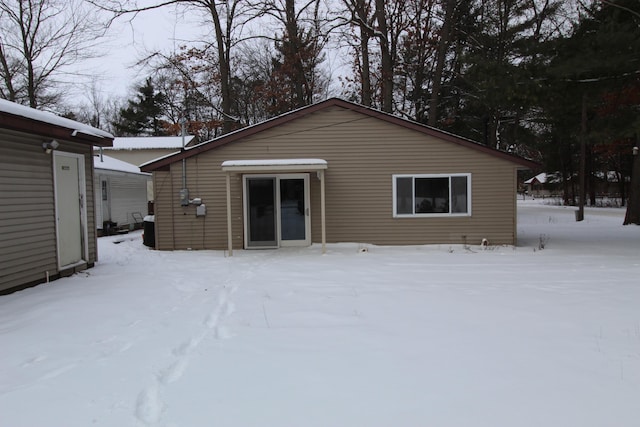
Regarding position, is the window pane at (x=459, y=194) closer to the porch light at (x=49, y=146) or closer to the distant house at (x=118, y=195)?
the porch light at (x=49, y=146)

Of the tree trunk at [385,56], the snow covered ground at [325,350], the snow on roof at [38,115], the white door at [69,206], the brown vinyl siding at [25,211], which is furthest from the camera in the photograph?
the tree trunk at [385,56]

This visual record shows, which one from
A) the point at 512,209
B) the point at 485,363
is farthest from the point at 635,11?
the point at 485,363

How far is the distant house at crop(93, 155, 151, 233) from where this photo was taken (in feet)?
54.7

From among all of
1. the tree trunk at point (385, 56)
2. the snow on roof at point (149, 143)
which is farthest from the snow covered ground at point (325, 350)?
the snow on roof at point (149, 143)

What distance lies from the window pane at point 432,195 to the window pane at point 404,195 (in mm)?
157

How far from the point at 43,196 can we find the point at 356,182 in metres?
6.98

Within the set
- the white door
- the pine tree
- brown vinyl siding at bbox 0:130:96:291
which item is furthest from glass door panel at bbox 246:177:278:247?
the pine tree

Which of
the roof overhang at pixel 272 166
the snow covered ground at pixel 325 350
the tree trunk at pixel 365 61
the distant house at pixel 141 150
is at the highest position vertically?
the tree trunk at pixel 365 61

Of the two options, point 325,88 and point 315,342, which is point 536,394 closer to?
point 315,342

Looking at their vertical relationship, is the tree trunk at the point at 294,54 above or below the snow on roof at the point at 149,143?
above

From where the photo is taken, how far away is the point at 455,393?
3393 millimetres

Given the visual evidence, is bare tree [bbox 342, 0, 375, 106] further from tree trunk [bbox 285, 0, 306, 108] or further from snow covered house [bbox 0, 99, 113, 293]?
snow covered house [bbox 0, 99, 113, 293]

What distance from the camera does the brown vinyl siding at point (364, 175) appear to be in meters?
11.8

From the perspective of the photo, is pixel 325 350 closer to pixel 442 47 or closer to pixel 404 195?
pixel 404 195
